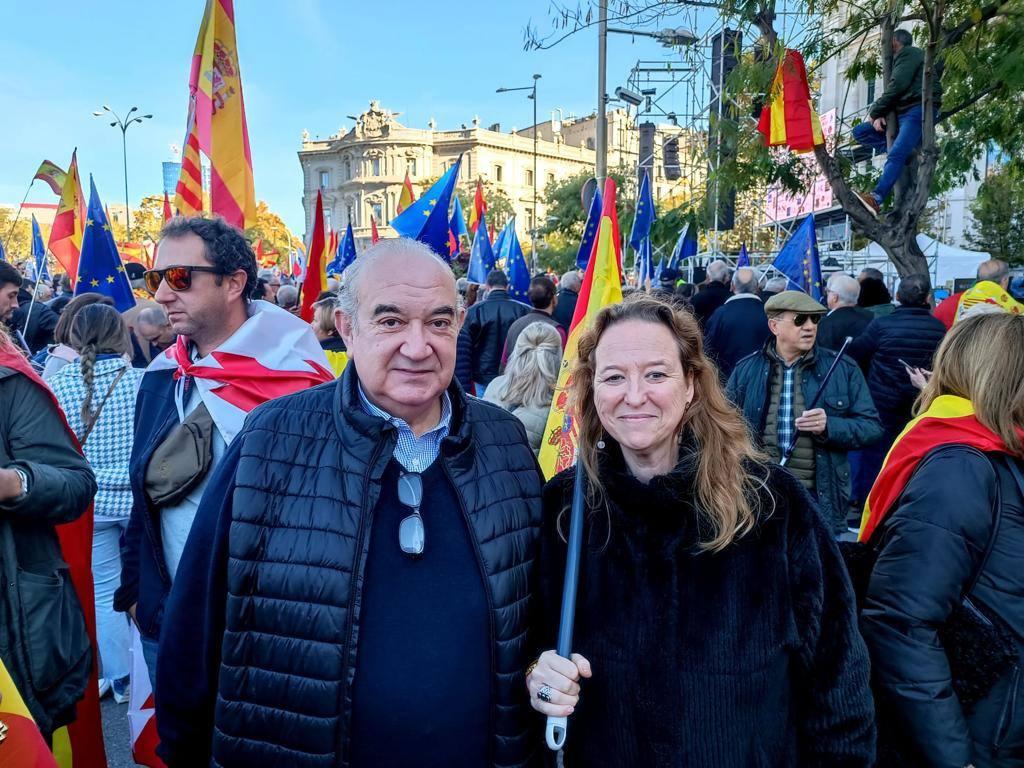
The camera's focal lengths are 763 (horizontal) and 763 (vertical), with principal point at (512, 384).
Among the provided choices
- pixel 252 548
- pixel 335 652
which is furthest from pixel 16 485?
pixel 335 652

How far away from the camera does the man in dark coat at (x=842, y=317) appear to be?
264 inches

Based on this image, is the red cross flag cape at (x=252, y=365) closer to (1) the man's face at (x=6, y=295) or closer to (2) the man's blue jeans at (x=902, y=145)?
(1) the man's face at (x=6, y=295)

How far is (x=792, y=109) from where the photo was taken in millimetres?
6234

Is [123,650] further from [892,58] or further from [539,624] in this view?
[892,58]

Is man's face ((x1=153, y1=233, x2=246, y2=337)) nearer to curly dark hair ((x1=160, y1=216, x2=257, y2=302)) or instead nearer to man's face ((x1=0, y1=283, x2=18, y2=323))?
curly dark hair ((x1=160, y1=216, x2=257, y2=302))

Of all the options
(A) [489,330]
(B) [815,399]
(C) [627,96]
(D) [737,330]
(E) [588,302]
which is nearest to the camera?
(E) [588,302]

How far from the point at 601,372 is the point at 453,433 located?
45 centimetres

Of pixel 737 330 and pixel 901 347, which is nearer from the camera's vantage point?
pixel 901 347

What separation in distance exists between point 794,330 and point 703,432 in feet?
8.50

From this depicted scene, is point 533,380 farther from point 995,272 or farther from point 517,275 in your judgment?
point 517,275

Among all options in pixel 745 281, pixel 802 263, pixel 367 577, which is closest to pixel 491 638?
pixel 367 577

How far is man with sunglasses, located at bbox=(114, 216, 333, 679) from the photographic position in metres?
2.56

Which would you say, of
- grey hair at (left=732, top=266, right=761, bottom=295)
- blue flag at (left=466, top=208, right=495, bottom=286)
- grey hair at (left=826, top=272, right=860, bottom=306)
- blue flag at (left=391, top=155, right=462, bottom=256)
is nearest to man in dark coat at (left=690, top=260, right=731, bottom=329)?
grey hair at (left=732, top=266, right=761, bottom=295)

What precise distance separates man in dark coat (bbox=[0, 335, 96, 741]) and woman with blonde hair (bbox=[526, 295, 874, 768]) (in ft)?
4.81
